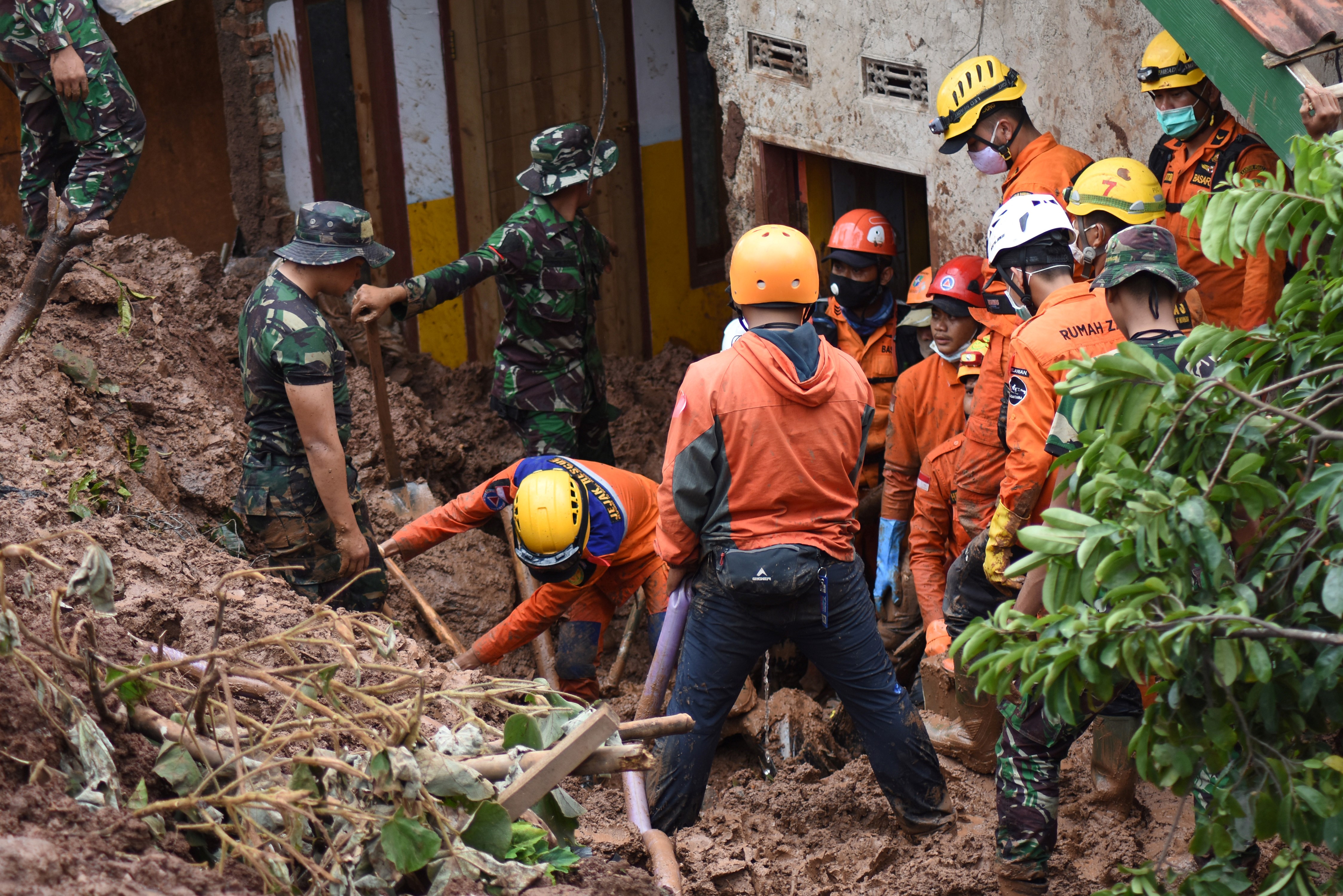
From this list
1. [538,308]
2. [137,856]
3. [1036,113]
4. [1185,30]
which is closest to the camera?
[137,856]

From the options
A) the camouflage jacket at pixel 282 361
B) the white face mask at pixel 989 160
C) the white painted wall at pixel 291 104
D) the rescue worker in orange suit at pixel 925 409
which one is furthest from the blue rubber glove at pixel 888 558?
the white painted wall at pixel 291 104

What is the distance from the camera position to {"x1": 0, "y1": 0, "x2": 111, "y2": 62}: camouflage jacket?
525cm

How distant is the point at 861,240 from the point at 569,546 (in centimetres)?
231

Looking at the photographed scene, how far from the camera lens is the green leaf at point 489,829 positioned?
2502 mm

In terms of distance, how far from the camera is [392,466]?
251 inches

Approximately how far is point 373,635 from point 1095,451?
1.55 m

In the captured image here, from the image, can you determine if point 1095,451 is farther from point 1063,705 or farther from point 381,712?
point 381,712

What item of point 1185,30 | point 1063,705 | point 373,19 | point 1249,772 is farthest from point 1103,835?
point 373,19

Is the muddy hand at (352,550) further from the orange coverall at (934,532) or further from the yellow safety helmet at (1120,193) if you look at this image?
the yellow safety helmet at (1120,193)

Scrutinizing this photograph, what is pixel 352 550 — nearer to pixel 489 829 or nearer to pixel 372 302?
pixel 372 302

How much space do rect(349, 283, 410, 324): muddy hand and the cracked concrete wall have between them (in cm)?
220

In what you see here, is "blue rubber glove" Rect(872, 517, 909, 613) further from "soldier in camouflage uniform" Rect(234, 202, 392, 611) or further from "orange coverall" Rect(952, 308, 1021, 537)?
"soldier in camouflage uniform" Rect(234, 202, 392, 611)

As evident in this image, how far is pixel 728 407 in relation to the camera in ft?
13.0

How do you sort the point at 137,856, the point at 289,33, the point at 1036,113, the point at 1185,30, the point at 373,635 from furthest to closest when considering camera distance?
the point at 289,33 < the point at 1036,113 < the point at 1185,30 < the point at 373,635 < the point at 137,856
